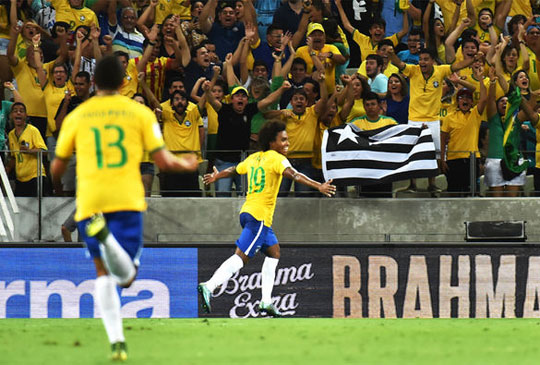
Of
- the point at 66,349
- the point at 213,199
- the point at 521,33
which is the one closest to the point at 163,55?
the point at 213,199

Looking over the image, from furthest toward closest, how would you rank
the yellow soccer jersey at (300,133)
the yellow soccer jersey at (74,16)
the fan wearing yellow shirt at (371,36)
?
the yellow soccer jersey at (74,16), the fan wearing yellow shirt at (371,36), the yellow soccer jersey at (300,133)

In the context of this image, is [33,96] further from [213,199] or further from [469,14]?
[469,14]

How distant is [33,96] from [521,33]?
8.66 metres

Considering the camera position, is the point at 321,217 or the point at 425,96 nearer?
the point at 321,217

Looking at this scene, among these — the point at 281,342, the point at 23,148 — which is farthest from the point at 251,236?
the point at 23,148

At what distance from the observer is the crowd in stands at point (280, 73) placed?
15875 mm

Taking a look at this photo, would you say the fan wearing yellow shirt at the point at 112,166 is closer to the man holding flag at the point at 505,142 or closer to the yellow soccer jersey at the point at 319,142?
the yellow soccer jersey at the point at 319,142

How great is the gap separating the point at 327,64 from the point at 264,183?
5025 mm

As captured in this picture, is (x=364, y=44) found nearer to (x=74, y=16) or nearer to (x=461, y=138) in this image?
(x=461, y=138)

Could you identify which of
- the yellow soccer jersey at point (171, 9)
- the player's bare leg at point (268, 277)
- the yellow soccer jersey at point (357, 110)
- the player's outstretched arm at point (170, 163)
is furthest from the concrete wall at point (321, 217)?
the player's outstretched arm at point (170, 163)

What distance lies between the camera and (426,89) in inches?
647

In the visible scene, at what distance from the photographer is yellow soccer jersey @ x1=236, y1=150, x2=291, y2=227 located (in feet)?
40.5

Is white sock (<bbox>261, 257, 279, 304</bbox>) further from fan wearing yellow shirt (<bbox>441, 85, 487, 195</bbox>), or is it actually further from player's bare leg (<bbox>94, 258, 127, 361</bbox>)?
player's bare leg (<bbox>94, 258, 127, 361</bbox>)

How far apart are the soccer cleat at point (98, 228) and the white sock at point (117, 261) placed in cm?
5
